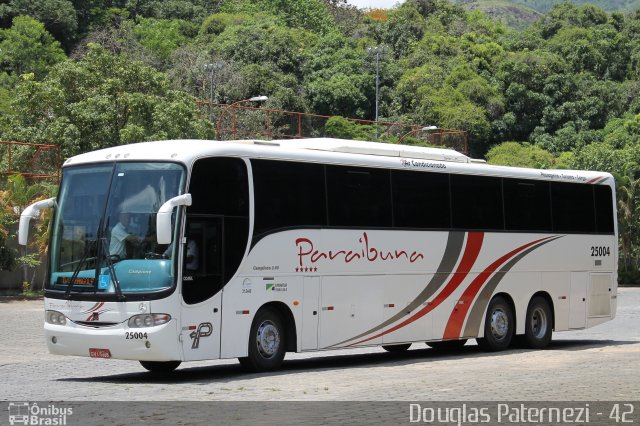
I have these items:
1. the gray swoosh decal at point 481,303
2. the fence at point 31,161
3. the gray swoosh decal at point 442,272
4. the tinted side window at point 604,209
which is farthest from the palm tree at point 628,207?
the gray swoosh decal at point 442,272

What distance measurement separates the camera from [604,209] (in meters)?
24.6

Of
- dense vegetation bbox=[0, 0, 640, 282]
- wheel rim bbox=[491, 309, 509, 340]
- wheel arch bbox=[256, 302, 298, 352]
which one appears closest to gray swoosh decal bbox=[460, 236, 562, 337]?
wheel rim bbox=[491, 309, 509, 340]

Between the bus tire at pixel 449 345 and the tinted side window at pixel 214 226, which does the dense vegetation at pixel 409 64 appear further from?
the tinted side window at pixel 214 226

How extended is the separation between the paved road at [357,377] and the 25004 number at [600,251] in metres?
1.96

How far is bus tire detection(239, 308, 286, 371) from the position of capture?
55.0ft

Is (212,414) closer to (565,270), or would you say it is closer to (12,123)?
(565,270)

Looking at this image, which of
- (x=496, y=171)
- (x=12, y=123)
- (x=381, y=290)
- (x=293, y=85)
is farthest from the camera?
(x=293, y=85)

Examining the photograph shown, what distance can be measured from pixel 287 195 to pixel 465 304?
16.7 feet

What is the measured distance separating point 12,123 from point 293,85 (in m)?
37.7

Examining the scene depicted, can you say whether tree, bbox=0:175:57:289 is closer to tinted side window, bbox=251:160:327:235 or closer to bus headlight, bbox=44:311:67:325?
tinted side window, bbox=251:160:327:235

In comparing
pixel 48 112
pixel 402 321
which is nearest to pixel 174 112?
pixel 48 112

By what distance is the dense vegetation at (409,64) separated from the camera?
82562 millimetres

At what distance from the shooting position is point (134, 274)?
51.1ft

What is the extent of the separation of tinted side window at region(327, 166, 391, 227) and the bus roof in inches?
6.8
